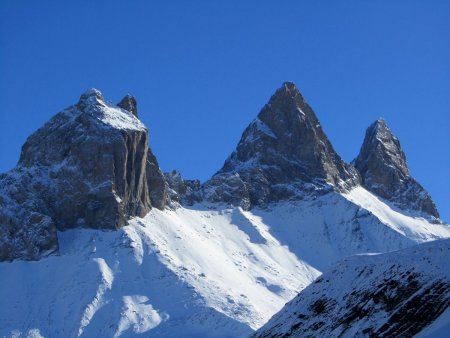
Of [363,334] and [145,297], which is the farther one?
[145,297]

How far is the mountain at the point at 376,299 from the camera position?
6631 centimetres

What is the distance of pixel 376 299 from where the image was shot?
72812 mm

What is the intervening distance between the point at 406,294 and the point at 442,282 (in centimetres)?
333

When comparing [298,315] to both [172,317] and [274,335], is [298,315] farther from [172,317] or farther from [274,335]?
[172,317]

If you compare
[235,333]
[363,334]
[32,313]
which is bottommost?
[363,334]

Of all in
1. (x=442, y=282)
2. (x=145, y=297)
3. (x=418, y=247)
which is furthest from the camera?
(x=145, y=297)

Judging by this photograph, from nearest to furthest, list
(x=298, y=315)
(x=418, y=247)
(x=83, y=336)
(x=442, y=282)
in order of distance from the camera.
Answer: (x=442, y=282)
(x=418, y=247)
(x=298, y=315)
(x=83, y=336)

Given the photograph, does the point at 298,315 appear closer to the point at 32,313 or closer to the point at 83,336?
the point at 83,336

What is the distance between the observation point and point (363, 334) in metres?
68.6

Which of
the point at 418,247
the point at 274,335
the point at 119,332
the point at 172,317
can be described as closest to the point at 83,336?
the point at 119,332

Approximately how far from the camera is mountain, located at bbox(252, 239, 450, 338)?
218 ft

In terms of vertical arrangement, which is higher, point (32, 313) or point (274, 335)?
point (32, 313)

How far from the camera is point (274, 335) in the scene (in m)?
82.3

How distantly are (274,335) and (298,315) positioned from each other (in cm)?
287
